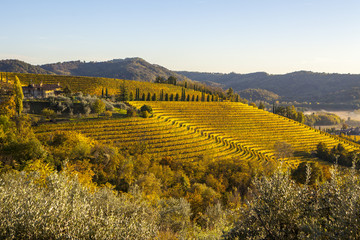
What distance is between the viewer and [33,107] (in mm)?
64000

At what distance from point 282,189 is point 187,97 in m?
111

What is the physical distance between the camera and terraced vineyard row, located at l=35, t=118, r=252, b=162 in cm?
5800

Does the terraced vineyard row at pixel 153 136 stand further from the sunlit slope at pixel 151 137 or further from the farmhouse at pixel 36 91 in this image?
the farmhouse at pixel 36 91

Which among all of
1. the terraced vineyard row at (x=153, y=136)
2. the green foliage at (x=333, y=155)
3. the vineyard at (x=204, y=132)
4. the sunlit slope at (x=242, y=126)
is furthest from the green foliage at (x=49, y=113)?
the green foliage at (x=333, y=155)

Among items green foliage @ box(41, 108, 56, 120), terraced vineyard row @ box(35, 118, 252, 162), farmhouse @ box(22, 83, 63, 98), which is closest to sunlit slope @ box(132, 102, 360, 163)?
terraced vineyard row @ box(35, 118, 252, 162)

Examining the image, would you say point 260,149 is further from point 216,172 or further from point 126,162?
point 126,162

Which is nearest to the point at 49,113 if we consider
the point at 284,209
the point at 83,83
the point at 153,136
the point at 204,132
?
the point at 153,136

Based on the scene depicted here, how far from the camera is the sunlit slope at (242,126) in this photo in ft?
280

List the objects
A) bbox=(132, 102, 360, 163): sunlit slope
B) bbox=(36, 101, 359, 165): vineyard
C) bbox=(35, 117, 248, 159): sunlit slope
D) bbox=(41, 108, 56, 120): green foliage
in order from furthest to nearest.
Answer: bbox=(132, 102, 360, 163): sunlit slope < bbox=(36, 101, 359, 165): vineyard < bbox=(41, 108, 56, 120): green foliage < bbox=(35, 117, 248, 159): sunlit slope


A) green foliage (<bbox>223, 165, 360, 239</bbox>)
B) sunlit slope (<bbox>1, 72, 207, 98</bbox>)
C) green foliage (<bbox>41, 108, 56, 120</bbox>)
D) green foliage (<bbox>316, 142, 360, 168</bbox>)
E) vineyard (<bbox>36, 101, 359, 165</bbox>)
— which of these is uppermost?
sunlit slope (<bbox>1, 72, 207, 98</bbox>)

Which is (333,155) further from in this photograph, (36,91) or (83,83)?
(83,83)

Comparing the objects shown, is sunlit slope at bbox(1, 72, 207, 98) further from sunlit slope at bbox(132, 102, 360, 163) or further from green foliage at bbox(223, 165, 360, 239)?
green foliage at bbox(223, 165, 360, 239)

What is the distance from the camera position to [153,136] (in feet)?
212

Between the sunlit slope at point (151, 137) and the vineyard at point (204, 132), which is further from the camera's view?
the vineyard at point (204, 132)
